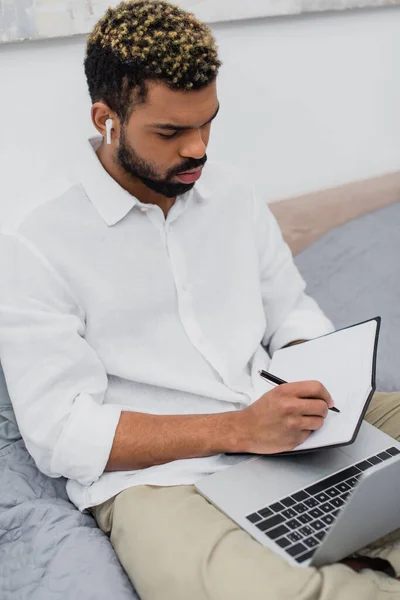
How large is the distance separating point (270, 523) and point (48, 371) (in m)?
0.38

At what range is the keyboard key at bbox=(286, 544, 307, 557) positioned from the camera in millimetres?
1043

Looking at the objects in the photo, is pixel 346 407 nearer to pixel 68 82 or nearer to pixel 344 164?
pixel 68 82

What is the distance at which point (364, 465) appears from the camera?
1212 millimetres

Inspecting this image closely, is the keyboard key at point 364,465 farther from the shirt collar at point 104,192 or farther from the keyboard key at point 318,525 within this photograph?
the shirt collar at point 104,192

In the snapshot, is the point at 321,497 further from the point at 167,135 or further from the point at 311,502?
the point at 167,135

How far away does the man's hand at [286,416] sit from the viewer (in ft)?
3.83

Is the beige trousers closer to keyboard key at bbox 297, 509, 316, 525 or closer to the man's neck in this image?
keyboard key at bbox 297, 509, 316, 525

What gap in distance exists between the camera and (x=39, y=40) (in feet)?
5.06

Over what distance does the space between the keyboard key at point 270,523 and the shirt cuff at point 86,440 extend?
251 mm

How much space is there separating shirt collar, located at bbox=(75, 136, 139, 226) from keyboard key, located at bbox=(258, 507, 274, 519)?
1.62 ft

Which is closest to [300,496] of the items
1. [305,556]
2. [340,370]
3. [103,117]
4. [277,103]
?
[305,556]

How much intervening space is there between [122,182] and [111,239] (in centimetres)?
10

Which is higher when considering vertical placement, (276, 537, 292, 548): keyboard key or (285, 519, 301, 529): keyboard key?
(276, 537, 292, 548): keyboard key

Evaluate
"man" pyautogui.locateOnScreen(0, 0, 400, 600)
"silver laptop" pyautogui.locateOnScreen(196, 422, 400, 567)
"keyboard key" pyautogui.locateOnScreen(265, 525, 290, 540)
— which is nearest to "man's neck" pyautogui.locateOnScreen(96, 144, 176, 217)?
"man" pyautogui.locateOnScreen(0, 0, 400, 600)
